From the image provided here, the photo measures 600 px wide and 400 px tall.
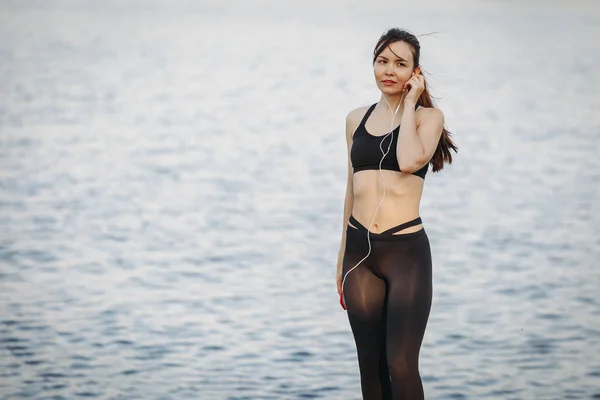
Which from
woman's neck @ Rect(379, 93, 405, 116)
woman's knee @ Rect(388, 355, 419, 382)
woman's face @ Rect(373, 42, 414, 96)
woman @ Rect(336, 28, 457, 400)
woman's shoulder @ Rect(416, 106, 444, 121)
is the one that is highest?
woman's face @ Rect(373, 42, 414, 96)

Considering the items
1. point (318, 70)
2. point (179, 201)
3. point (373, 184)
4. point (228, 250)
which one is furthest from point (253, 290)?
point (318, 70)

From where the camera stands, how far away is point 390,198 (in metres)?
3.45

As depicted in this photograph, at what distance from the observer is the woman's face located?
346 cm

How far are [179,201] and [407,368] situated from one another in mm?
5522

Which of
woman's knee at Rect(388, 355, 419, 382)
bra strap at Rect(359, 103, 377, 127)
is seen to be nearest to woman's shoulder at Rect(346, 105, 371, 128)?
bra strap at Rect(359, 103, 377, 127)

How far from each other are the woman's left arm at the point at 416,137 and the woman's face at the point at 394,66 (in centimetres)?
10

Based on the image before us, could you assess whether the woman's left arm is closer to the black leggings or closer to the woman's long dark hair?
the woman's long dark hair

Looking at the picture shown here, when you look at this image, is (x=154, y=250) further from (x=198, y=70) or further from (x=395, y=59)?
(x=198, y=70)

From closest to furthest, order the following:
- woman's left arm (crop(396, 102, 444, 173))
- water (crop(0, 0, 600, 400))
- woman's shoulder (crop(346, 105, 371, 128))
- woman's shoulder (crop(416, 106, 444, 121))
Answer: woman's left arm (crop(396, 102, 444, 173)) → woman's shoulder (crop(416, 106, 444, 121)) → woman's shoulder (crop(346, 105, 371, 128)) → water (crop(0, 0, 600, 400))

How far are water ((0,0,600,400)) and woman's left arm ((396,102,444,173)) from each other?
5.20 ft

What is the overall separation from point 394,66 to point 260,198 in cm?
539

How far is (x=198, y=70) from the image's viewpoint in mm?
13625

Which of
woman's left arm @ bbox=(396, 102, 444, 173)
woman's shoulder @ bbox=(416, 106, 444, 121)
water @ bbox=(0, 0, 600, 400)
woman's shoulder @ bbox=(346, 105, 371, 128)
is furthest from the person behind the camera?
water @ bbox=(0, 0, 600, 400)

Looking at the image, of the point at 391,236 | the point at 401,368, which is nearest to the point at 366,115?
the point at 391,236
